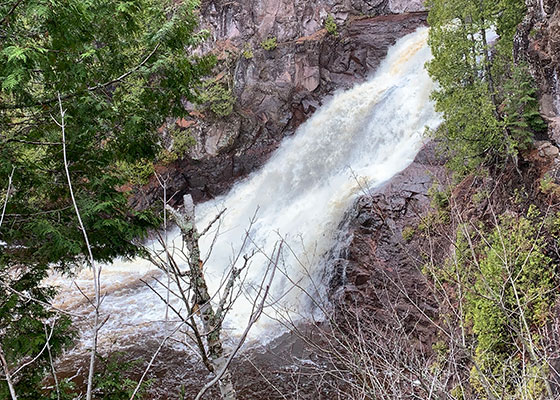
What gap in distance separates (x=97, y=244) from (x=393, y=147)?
36.8 ft

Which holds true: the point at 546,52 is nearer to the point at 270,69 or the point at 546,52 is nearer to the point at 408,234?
the point at 408,234

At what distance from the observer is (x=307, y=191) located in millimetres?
14555

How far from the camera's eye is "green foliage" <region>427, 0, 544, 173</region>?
305 inches

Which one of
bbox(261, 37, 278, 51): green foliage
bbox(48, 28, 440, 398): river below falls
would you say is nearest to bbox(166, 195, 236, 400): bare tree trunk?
bbox(48, 28, 440, 398): river below falls

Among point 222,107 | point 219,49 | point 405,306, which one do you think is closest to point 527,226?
point 405,306

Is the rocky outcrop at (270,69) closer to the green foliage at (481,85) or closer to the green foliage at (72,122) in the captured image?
the green foliage at (481,85)

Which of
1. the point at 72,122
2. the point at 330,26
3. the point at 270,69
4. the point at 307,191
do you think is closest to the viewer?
the point at 72,122

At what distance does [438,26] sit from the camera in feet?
28.5

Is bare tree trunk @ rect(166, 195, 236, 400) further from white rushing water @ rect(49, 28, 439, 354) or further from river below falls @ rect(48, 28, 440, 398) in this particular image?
white rushing water @ rect(49, 28, 439, 354)

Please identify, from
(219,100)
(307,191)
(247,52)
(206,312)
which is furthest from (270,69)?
(206,312)

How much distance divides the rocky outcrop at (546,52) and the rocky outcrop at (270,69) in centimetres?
1060

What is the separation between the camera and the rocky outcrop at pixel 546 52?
7.27 m

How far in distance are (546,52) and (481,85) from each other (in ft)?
3.95

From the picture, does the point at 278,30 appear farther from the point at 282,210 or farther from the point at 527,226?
the point at 527,226
